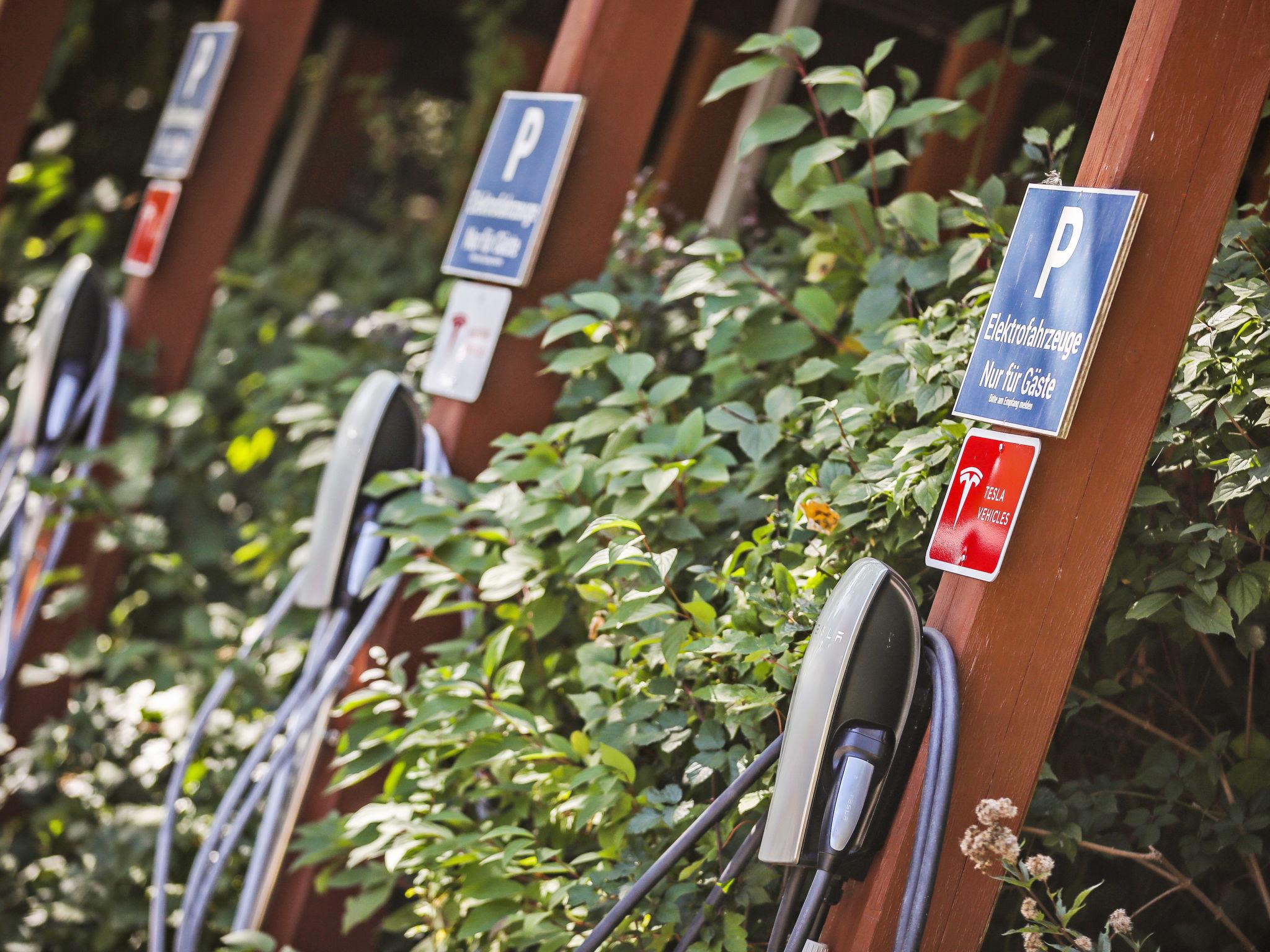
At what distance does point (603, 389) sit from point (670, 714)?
2.76 feet

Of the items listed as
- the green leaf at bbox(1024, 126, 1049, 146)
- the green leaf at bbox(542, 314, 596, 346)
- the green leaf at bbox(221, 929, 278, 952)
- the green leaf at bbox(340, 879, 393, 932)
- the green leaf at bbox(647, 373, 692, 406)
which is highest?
the green leaf at bbox(1024, 126, 1049, 146)

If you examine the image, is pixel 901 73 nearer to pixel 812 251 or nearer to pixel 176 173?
pixel 812 251

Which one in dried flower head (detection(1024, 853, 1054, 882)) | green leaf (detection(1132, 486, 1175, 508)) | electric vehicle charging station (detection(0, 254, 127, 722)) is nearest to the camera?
dried flower head (detection(1024, 853, 1054, 882))

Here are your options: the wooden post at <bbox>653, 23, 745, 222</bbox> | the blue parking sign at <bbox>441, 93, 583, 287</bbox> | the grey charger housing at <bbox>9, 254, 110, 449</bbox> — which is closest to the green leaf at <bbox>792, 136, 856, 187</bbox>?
the blue parking sign at <bbox>441, 93, 583, 287</bbox>

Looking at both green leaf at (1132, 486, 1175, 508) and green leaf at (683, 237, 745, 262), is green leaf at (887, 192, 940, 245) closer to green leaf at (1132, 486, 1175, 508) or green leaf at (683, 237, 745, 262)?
green leaf at (683, 237, 745, 262)

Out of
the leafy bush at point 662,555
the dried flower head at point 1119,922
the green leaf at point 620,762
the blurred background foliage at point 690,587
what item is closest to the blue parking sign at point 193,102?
the blurred background foliage at point 690,587

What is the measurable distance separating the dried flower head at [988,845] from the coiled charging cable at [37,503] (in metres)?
2.39

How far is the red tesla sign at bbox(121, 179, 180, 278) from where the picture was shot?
3.42 m

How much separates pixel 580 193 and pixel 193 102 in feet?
5.56

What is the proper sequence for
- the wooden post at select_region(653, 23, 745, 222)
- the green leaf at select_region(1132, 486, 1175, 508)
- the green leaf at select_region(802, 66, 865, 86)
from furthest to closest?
the wooden post at select_region(653, 23, 745, 222), the green leaf at select_region(802, 66, 865, 86), the green leaf at select_region(1132, 486, 1175, 508)

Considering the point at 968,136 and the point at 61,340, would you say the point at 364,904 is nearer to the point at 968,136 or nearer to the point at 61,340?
the point at 61,340

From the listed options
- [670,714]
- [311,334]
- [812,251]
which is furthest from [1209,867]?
[311,334]

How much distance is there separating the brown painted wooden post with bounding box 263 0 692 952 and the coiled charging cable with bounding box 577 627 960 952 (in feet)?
3.25

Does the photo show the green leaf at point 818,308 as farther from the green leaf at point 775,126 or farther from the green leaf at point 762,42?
the green leaf at point 762,42
